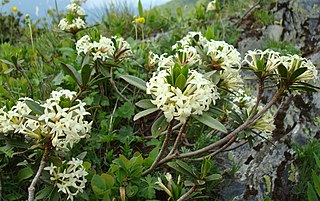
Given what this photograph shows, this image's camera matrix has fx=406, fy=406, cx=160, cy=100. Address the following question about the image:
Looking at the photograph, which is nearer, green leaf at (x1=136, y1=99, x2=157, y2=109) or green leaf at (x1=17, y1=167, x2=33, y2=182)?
green leaf at (x1=136, y1=99, x2=157, y2=109)

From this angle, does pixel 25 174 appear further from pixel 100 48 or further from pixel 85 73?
pixel 100 48

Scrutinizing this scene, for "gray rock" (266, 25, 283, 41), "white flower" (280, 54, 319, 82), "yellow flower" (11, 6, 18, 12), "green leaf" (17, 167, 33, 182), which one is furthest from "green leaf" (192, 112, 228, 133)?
"yellow flower" (11, 6, 18, 12)

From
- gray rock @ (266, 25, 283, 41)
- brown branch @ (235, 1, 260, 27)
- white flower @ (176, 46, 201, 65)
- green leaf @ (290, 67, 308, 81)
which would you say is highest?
white flower @ (176, 46, 201, 65)

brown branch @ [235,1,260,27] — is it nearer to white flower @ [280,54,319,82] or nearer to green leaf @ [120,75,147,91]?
white flower @ [280,54,319,82]

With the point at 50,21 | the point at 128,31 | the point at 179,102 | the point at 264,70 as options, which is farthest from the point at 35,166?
the point at 50,21

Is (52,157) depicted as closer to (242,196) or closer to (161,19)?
(242,196)
